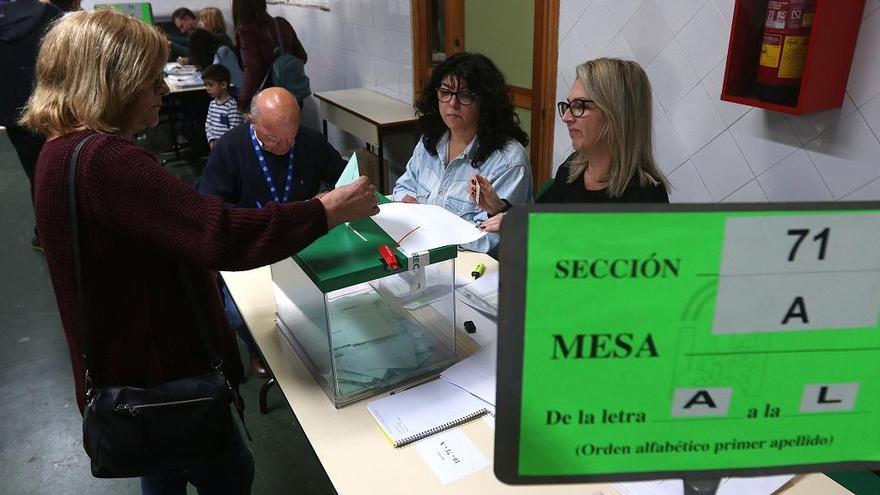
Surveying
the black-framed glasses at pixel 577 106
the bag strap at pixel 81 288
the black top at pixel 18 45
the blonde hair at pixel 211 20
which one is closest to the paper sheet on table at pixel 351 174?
the bag strap at pixel 81 288

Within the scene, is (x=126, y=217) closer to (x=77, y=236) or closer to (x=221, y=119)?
(x=77, y=236)

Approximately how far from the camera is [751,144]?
2.26 metres

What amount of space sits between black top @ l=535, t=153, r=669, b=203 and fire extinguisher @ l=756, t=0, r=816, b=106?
474 mm

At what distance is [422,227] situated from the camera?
5.19ft

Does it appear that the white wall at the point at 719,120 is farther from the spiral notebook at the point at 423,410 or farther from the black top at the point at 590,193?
the spiral notebook at the point at 423,410

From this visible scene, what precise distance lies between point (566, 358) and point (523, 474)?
0.13 m

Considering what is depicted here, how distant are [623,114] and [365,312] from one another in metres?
1.09

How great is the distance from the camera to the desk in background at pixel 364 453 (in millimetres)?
1171

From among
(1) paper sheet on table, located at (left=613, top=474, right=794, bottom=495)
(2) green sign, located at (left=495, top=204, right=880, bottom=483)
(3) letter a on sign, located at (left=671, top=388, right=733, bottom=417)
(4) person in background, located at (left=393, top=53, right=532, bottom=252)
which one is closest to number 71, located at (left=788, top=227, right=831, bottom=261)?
(2) green sign, located at (left=495, top=204, right=880, bottom=483)

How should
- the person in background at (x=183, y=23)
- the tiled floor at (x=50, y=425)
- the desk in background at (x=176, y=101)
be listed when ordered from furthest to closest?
the person in background at (x=183, y=23) < the desk in background at (x=176, y=101) < the tiled floor at (x=50, y=425)

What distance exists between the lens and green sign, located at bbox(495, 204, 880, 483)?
60cm

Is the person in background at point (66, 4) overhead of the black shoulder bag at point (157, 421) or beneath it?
overhead

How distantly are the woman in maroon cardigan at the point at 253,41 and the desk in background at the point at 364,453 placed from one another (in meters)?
3.43

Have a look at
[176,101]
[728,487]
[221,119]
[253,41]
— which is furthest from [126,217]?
[176,101]
